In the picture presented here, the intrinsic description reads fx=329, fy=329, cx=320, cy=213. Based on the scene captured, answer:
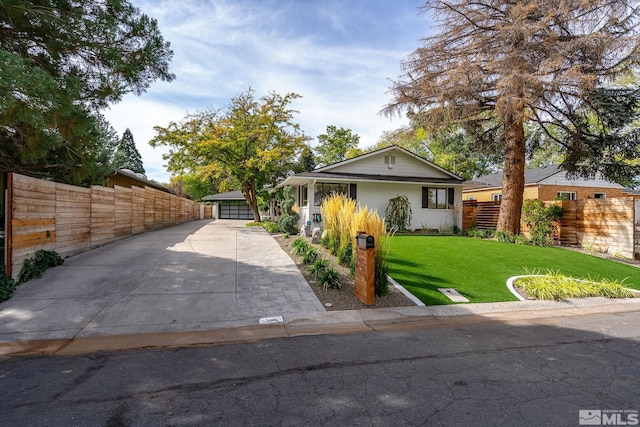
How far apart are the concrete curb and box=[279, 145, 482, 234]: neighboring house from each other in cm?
950

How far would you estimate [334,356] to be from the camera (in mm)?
3701

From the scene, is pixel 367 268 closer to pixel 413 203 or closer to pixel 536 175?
pixel 413 203

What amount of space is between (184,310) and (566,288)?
7.26 meters

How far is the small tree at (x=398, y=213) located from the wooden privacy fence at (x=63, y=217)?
10.8m

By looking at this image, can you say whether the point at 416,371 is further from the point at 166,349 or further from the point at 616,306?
the point at 616,306

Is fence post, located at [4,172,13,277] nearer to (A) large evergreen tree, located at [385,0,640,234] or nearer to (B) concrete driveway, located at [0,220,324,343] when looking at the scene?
(B) concrete driveway, located at [0,220,324,343]

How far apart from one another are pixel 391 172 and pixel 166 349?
46.2 ft

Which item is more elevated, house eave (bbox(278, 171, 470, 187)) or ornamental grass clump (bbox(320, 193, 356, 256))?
house eave (bbox(278, 171, 470, 187))

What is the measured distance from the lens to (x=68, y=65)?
233 inches

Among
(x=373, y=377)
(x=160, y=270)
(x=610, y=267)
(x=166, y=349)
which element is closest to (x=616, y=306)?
(x=610, y=267)

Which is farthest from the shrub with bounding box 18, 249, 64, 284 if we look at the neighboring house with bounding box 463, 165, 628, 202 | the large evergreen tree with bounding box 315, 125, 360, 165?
the large evergreen tree with bounding box 315, 125, 360, 165

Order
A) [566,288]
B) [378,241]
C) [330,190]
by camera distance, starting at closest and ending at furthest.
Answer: [378,241] < [566,288] < [330,190]

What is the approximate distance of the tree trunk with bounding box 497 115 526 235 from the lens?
12961 millimetres

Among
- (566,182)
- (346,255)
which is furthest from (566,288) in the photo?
(566,182)
